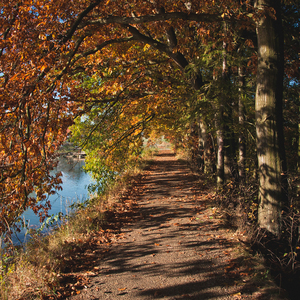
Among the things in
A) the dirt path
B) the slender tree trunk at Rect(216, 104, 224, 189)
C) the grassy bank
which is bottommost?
the dirt path

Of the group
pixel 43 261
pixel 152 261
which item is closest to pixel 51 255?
pixel 43 261

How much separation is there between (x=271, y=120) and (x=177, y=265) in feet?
10.9

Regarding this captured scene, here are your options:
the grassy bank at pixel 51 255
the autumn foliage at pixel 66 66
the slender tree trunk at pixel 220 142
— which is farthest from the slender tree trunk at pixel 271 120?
the grassy bank at pixel 51 255

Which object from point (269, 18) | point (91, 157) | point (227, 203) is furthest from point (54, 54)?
point (91, 157)

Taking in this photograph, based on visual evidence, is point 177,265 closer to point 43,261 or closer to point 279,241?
point 279,241

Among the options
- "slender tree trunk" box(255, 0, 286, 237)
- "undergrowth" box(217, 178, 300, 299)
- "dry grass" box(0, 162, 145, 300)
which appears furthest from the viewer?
"slender tree trunk" box(255, 0, 286, 237)

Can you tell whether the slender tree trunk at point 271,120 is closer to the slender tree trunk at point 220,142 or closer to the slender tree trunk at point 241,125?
the slender tree trunk at point 241,125

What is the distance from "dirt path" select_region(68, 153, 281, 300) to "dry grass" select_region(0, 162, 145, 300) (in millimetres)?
625

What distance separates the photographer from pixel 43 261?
442 cm

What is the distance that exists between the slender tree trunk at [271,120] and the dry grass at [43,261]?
396 cm

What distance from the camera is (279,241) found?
4719 millimetres

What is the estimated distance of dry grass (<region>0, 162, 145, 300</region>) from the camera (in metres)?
3.65

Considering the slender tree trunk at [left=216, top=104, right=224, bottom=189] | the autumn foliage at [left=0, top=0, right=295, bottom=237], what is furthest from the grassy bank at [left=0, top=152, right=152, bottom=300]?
the slender tree trunk at [left=216, top=104, right=224, bottom=189]

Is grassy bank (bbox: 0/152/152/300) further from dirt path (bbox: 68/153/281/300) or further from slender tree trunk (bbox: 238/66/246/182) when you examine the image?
slender tree trunk (bbox: 238/66/246/182)
